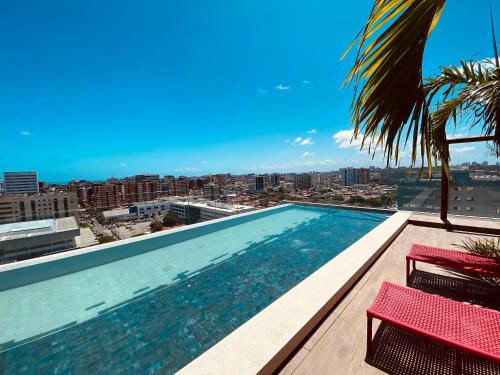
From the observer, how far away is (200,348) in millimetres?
2268

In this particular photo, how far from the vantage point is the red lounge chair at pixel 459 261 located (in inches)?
79.8

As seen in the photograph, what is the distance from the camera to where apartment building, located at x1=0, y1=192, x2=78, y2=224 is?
15.1 ft

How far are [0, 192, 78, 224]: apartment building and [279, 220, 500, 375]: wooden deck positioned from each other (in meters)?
6.39

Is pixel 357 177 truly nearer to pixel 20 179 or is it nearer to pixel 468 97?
pixel 468 97

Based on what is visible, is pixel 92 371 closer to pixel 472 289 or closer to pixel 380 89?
pixel 380 89

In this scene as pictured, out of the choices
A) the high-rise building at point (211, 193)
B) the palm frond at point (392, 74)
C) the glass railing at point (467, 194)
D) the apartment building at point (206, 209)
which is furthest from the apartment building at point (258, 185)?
the palm frond at point (392, 74)

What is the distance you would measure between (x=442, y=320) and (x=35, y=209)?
308 inches

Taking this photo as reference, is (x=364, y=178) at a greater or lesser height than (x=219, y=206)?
greater

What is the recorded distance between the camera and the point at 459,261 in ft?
7.48

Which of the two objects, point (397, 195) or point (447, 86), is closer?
point (447, 86)

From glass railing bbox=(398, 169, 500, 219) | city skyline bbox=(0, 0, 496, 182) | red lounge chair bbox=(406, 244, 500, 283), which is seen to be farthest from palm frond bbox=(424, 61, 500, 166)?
glass railing bbox=(398, 169, 500, 219)

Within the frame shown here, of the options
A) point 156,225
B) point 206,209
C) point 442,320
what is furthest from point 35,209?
point 442,320

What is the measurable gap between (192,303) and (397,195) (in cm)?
636

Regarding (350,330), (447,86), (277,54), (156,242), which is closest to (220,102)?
(277,54)
